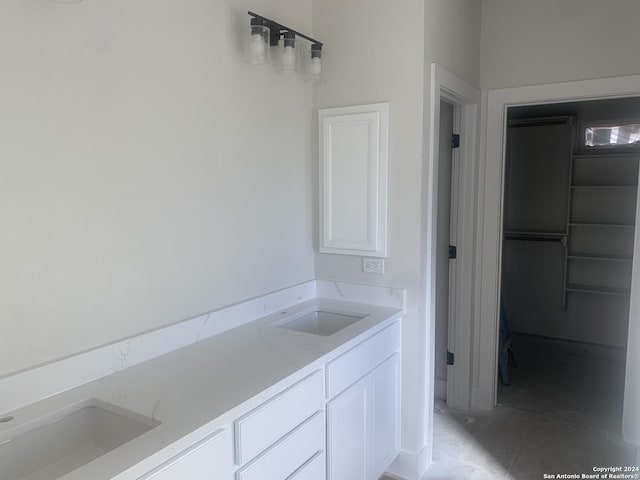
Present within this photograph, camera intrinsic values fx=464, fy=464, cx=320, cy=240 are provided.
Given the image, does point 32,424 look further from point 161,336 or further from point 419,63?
point 419,63

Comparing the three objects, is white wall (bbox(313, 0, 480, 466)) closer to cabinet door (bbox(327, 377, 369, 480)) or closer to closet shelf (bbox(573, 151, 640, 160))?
cabinet door (bbox(327, 377, 369, 480))

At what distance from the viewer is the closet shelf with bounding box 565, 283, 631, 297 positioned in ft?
13.8

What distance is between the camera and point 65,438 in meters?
1.41

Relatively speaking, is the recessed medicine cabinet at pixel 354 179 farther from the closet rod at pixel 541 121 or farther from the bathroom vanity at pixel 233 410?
the closet rod at pixel 541 121

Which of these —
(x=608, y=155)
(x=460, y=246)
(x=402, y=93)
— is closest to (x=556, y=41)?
(x=402, y=93)

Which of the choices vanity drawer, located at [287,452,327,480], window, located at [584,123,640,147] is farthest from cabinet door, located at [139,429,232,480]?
window, located at [584,123,640,147]

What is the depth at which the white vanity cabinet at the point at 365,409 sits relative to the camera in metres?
1.95

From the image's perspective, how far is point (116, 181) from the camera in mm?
1635

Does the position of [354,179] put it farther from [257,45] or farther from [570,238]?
[570,238]

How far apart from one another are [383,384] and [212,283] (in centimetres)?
99

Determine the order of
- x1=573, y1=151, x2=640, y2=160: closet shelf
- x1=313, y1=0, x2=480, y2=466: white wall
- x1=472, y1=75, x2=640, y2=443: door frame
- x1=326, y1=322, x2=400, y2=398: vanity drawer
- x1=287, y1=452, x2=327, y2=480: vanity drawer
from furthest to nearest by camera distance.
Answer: x1=573, y1=151, x2=640, y2=160: closet shelf → x1=472, y1=75, x2=640, y2=443: door frame → x1=313, y1=0, x2=480, y2=466: white wall → x1=326, y1=322, x2=400, y2=398: vanity drawer → x1=287, y1=452, x2=327, y2=480: vanity drawer

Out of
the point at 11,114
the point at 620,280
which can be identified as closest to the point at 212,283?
the point at 11,114

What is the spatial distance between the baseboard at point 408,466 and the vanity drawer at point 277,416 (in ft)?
3.15

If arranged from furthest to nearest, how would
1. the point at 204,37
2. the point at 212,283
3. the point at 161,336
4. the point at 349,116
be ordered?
1. the point at 349,116
2. the point at 212,283
3. the point at 204,37
4. the point at 161,336
